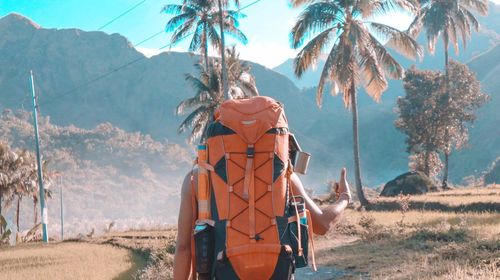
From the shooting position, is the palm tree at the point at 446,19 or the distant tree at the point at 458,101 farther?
the distant tree at the point at 458,101

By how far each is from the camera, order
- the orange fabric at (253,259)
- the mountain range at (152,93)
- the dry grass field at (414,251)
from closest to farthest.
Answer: the orange fabric at (253,259)
the dry grass field at (414,251)
the mountain range at (152,93)

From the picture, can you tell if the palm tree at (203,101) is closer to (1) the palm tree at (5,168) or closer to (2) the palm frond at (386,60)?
(2) the palm frond at (386,60)

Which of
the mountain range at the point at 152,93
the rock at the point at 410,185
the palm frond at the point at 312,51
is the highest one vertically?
the mountain range at the point at 152,93

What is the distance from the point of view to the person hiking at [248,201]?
239 centimetres

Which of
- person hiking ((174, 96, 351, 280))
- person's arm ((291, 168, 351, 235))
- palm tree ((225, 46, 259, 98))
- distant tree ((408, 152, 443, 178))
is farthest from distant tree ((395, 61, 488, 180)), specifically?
person hiking ((174, 96, 351, 280))

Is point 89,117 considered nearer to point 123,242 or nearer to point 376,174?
point 376,174

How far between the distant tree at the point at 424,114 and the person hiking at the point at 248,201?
114ft

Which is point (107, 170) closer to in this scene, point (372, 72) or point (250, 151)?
point (372, 72)

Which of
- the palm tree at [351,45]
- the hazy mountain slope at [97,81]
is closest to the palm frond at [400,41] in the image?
the palm tree at [351,45]

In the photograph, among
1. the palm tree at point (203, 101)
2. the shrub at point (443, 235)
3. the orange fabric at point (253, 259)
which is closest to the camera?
the orange fabric at point (253, 259)

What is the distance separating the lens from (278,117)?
251 centimetres

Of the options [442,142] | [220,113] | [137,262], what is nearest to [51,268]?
[137,262]

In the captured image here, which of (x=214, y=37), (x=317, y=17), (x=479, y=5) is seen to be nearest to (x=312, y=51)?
(x=317, y=17)

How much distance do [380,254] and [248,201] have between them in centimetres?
728
